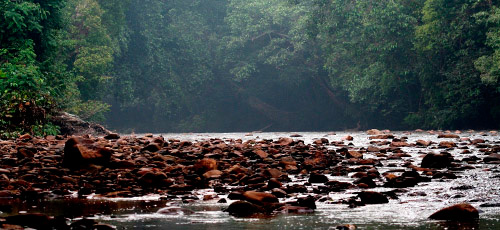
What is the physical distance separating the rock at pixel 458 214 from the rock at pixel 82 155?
3153mm

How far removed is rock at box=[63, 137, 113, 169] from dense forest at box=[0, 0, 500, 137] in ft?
15.2

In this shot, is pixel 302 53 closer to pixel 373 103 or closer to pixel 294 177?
pixel 373 103

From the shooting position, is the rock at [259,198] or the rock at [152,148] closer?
the rock at [259,198]

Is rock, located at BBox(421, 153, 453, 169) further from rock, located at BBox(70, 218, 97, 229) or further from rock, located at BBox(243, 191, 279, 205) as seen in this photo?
rock, located at BBox(70, 218, 97, 229)

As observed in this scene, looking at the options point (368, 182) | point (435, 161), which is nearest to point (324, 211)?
point (368, 182)

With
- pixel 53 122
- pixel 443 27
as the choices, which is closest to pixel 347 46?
pixel 443 27

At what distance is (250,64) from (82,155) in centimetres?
2363

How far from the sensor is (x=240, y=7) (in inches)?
1095

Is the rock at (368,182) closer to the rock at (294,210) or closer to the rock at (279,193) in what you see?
the rock at (279,193)

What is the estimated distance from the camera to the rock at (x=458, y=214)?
8.81 feet

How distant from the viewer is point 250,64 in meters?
28.3

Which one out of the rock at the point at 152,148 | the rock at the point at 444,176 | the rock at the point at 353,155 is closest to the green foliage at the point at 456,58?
the rock at the point at 353,155

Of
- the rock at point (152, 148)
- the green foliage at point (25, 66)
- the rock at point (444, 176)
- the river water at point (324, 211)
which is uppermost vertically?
the green foliage at point (25, 66)

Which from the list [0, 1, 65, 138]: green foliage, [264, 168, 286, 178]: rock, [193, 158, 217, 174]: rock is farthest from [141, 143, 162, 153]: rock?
[0, 1, 65, 138]: green foliage
